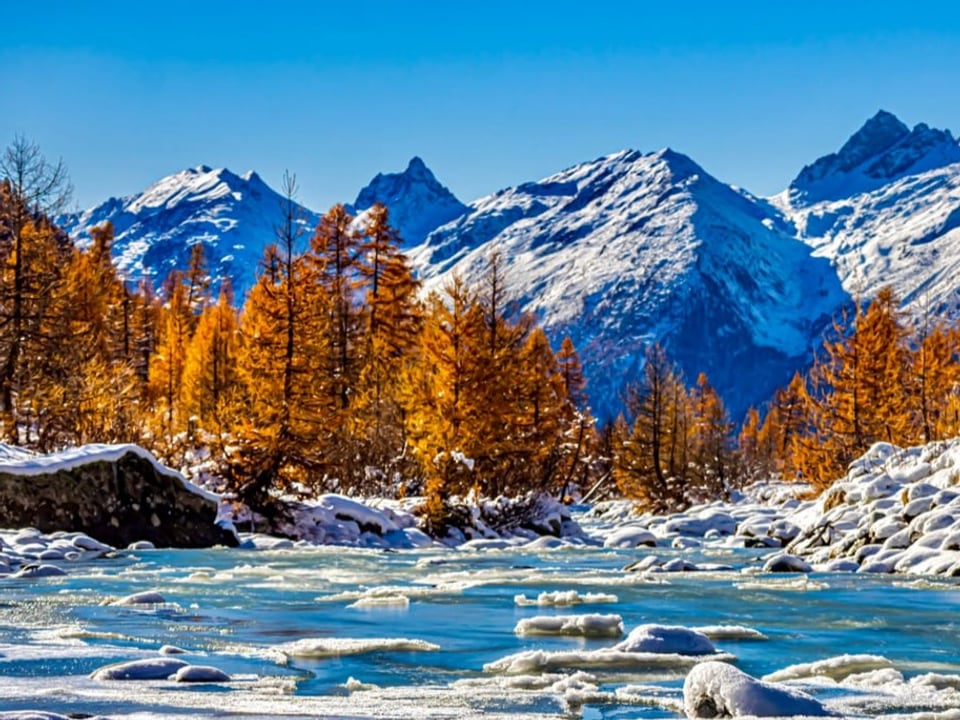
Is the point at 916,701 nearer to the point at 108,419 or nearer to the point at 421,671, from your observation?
the point at 421,671

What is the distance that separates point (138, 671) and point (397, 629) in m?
3.15

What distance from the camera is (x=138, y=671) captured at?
6348 millimetres

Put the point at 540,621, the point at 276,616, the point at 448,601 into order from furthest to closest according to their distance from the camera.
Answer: the point at 448,601
the point at 276,616
the point at 540,621

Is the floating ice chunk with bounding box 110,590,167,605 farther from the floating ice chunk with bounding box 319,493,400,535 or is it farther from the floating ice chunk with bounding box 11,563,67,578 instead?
the floating ice chunk with bounding box 319,493,400,535

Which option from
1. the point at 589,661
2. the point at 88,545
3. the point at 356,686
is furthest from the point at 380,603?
the point at 88,545

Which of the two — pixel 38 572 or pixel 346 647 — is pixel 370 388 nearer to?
pixel 38 572

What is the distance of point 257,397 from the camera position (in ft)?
88.1

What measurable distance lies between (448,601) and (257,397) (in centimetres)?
1613

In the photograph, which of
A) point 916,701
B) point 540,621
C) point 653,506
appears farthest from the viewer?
point 653,506

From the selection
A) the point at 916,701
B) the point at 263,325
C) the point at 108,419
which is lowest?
the point at 916,701

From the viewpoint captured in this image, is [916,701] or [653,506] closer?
[916,701]

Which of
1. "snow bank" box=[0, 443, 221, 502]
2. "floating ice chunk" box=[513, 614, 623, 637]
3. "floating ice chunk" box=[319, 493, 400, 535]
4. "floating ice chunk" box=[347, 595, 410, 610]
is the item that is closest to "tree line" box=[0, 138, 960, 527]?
"floating ice chunk" box=[319, 493, 400, 535]

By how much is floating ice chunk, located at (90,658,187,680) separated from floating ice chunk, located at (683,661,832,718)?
2.96 meters

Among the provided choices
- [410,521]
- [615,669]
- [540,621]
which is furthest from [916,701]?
[410,521]
